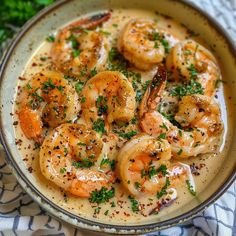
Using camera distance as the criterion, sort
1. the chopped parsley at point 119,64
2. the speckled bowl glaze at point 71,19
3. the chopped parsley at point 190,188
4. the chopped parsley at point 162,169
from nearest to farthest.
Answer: the speckled bowl glaze at point 71,19 < the chopped parsley at point 162,169 < the chopped parsley at point 190,188 < the chopped parsley at point 119,64

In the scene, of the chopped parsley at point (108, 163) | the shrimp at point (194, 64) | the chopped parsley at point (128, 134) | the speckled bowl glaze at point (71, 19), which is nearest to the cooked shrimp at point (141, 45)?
the shrimp at point (194, 64)

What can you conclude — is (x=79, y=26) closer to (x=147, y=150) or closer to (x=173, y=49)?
(x=173, y=49)

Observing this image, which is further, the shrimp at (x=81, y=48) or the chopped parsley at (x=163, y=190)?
the shrimp at (x=81, y=48)

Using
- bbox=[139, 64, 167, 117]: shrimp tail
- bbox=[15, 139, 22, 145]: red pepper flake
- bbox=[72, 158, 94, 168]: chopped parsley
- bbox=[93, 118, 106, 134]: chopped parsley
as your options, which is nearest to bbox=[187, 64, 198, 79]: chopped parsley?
bbox=[139, 64, 167, 117]: shrimp tail

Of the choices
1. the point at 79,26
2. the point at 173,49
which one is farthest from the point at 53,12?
the point at 173,49

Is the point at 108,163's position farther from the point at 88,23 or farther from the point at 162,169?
the point at 88,23

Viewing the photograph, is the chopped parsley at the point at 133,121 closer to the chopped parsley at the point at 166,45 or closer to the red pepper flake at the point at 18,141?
the chopped parsley at the point at 166,45

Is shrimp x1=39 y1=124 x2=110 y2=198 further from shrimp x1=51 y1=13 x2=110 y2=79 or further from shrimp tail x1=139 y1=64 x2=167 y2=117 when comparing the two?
shrimp x1=51 y1=13 x2=110 y2=79
